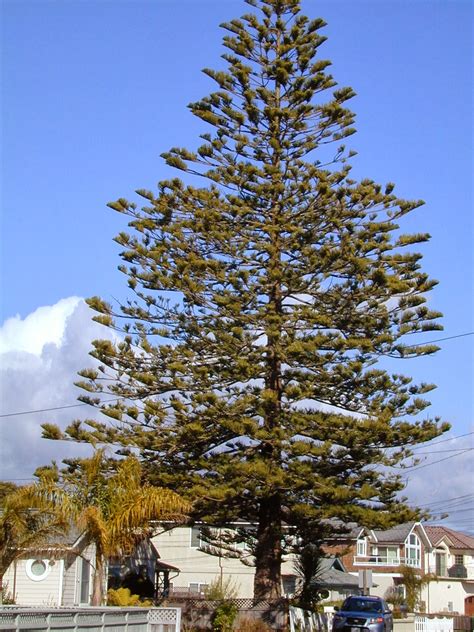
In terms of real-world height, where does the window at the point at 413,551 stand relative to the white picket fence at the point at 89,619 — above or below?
above

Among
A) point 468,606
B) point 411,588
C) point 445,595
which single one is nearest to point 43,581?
point 411,588

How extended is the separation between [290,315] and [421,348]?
4.00m

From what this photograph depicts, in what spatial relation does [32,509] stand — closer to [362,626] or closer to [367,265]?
[362,626]

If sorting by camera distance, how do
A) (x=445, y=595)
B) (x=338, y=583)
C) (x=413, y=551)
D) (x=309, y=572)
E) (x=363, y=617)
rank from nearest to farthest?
(x=363, y=617), (x=309, y=572), (x=338, y=583), (x=445, y=595), (x=413, y=551)

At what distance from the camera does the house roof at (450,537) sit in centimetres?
6894

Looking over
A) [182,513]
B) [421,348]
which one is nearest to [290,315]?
[421,348]

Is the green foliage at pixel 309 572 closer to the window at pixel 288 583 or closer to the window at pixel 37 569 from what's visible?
the window at pixel 37 569

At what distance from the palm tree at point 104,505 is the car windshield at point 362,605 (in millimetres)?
6858

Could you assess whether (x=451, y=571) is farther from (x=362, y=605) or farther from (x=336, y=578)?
(x=362, y=605)

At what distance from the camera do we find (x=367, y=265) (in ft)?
87.5

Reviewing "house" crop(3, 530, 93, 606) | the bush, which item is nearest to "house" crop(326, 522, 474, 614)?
the bush

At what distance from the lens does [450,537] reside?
7206cm

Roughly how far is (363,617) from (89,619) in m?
A: 11.0

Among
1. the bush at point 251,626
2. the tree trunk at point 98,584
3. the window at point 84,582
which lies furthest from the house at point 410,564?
the tree trunk at point 98,584
